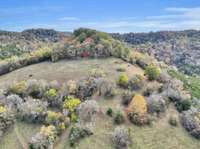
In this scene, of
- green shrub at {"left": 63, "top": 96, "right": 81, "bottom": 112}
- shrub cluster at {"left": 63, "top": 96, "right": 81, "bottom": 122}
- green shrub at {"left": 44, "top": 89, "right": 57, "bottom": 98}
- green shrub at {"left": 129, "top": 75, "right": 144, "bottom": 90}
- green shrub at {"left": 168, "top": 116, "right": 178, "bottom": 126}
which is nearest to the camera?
shrub cluster at {"left": 63, "top": 96, "right": 81, "bottom": 122}

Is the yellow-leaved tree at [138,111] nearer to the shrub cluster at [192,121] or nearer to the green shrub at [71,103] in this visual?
the shrub cluster at [192,121]

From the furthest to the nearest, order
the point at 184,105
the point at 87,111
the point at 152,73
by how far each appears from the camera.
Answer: the point at 152,73
the point at 184,105
the point at 87,111

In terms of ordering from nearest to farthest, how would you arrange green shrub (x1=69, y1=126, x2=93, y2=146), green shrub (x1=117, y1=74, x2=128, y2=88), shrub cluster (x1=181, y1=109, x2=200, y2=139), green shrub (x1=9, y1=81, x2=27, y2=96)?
1. green shrub (x1=69, y1=126, x2=93, y2=146)
2. shrub cluster (x1=181, y1=109, x2=200, y2=139)
3. green shrub (x1=9, y1=81, x2=27, y2=96)
4. green shrub (x1=117, y1=74, x2=128, y2=88)

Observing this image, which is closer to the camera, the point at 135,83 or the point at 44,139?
the point at 44,139

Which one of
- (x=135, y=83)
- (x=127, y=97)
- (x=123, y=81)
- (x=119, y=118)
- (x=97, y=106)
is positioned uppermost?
(x=123, y=81)

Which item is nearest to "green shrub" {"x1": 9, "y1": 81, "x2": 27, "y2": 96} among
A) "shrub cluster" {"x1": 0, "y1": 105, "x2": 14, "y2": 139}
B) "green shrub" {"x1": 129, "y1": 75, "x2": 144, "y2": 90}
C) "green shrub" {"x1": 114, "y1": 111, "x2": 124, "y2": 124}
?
"shrub cluster" {"x1": 0, "y1": 105, "x2": 14, "y2": 139}

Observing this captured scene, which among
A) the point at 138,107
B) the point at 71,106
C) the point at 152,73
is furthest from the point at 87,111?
the point at 152,73

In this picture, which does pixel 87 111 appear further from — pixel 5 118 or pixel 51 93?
pixel 5 118

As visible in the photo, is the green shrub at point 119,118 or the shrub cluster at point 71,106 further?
the green shrub at point 119,118

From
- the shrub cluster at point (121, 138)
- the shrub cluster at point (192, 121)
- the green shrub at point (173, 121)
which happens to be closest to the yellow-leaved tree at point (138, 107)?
the green shrub at point (173, 121)

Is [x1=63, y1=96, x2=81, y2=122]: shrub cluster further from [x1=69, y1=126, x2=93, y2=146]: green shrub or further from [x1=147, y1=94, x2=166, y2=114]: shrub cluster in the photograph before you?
[x1=147, y1=94, x2=166, y2=114]: shrub cluster

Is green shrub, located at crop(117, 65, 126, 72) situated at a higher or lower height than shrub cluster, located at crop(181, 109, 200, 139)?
higher
